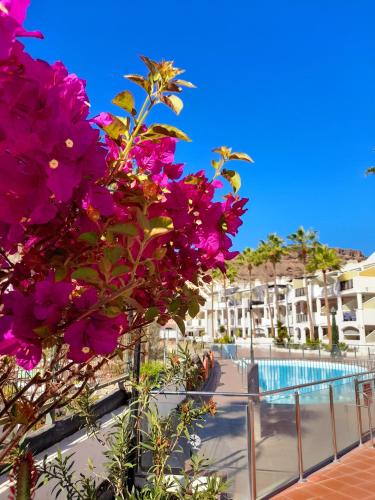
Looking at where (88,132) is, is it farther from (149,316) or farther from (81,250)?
(149,316)

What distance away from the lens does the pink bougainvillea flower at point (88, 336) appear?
32.7 inches

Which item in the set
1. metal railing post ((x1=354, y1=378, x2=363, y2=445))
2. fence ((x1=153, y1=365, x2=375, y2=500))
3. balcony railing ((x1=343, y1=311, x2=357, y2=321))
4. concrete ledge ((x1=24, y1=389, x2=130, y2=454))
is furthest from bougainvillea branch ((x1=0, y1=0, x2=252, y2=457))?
balcony railing ((x1=343, y1=311, x2=357, y2=321))

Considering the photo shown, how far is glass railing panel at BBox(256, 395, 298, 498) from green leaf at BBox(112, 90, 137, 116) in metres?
4.94

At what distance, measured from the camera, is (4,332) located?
0.82 m

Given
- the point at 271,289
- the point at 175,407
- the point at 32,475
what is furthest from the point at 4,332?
the point at 271,289

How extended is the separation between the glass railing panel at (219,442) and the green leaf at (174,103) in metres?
3.94

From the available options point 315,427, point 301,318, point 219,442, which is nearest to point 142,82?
point 219,442

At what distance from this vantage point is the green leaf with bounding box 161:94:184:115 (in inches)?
39.4

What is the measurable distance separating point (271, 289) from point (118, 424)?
2335 inches

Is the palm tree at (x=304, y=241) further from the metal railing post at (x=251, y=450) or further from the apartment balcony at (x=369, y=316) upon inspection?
the metal railing post at (x=251, y=450)

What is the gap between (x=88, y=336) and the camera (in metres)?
0.85

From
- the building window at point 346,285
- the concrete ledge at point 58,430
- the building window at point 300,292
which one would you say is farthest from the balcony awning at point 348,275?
the concrete ledge at point 58,430

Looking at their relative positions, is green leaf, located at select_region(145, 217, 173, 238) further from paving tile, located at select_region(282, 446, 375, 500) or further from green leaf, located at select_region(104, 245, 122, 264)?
paving tile, located at select_region(282, 446, 375, 500)

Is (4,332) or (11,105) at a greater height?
(11,105)
